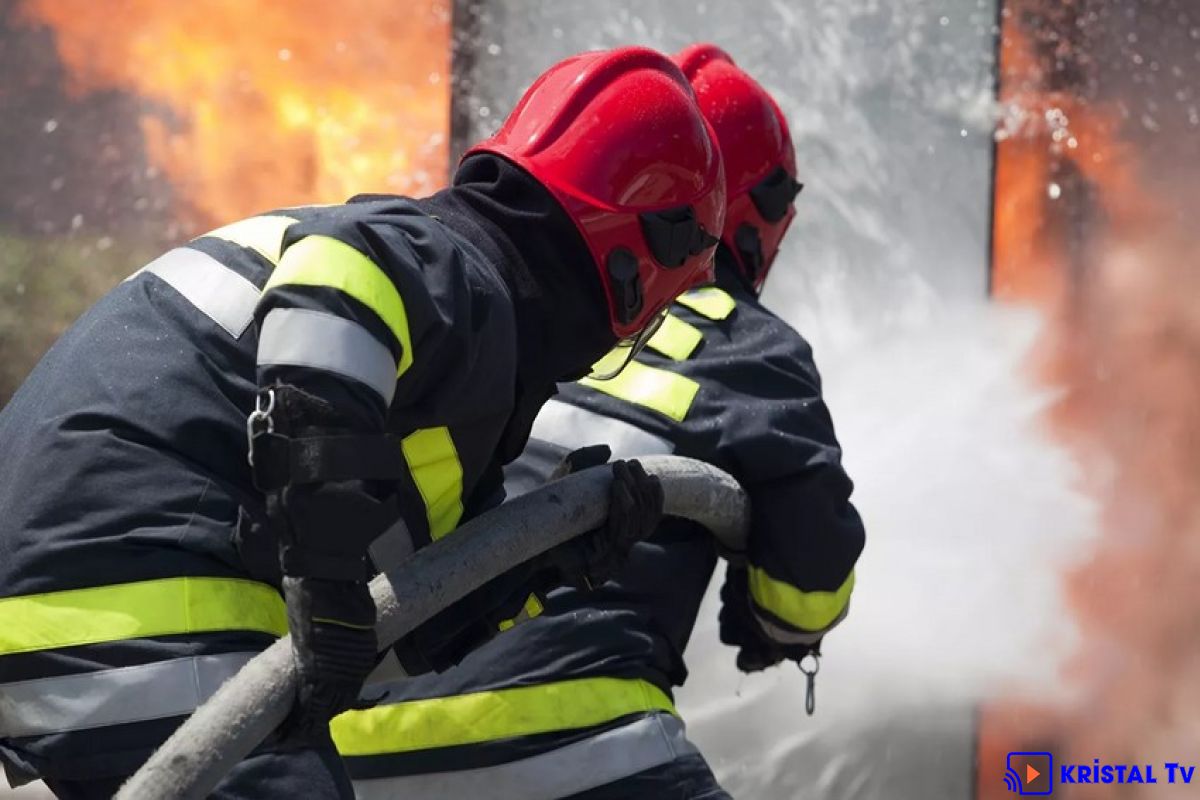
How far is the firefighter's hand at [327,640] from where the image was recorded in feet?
6.21

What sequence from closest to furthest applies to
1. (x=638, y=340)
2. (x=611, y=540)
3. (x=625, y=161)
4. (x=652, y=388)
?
(x=625, y=161), (x=611, y=540), (x=638, y=340), (x=652, y=388)

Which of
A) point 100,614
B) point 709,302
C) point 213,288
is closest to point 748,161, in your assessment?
point 709,302

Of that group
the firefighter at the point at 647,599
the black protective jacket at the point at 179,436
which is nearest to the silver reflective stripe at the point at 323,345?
the black protective jacket at the point at 179,436

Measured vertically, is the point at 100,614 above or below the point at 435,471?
below

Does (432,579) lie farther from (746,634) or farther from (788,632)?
(746,634)

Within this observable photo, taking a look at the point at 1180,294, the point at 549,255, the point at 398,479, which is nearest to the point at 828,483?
the point at 549,255

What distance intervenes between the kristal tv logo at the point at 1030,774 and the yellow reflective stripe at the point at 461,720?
249cm

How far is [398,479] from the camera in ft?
6.39

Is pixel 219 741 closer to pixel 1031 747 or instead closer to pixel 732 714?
pixel 732 714

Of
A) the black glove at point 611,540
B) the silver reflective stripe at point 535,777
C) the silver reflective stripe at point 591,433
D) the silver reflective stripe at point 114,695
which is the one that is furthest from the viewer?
the silver reflective stripe at point 591,433

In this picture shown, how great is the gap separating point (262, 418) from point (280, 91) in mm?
3663

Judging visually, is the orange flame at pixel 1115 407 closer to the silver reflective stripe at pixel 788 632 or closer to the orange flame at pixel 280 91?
the orange flame at pixel 280 91

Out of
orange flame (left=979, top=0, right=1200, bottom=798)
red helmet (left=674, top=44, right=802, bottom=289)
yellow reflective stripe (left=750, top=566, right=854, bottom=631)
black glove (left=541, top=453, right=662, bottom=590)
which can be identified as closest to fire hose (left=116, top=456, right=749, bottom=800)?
black glove (left=541, top=453, right=662, bottom=590)

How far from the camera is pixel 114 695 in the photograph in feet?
6.41
